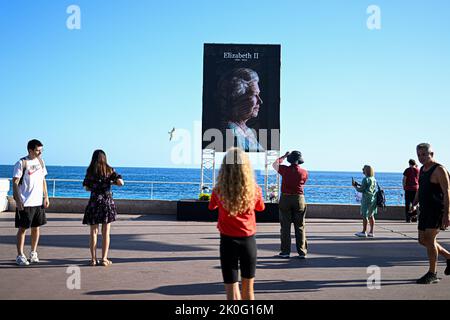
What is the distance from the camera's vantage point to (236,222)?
12.5 ft

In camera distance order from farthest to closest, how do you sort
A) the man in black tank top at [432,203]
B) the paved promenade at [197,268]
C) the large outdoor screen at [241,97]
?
1. the large outdoor screen at [241,97]
2. the man in black tank top at [432,203]
3. the paved promenade at [197,268]

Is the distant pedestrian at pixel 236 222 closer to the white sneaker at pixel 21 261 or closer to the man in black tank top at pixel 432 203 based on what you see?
the man in black tank top at pixel 432 203

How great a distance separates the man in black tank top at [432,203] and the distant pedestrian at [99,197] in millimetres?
4260

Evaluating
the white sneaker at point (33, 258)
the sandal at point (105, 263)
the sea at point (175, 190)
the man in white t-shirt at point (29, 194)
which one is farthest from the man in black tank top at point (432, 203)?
the white sneaker at point (33, 258)

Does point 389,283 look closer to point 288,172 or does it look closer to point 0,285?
point 288,172

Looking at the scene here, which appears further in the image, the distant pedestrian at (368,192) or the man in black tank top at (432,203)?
the distant pedestrian at (368,192)

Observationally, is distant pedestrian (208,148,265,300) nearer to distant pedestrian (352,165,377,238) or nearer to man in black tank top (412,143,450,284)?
man in black tank top (412,143,450,284)

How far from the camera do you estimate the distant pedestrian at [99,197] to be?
6.46 metres

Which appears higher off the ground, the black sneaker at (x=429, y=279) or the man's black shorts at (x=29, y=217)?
the man's black shorts at (x=29, y=217)

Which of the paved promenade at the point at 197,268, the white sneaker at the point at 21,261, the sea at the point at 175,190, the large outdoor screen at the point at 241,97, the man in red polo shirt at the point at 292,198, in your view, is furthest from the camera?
the sea at the point at 175,190

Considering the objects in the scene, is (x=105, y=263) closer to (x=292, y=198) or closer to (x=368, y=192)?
(x=292, y=198)

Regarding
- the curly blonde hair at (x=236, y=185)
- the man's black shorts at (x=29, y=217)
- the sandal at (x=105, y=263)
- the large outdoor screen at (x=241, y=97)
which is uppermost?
the large outdoor screen at (x=241, y=97)

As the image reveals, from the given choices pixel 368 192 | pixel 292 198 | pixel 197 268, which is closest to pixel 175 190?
pixel 368 192

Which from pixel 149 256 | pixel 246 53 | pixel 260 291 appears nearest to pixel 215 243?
pixel 149 256
